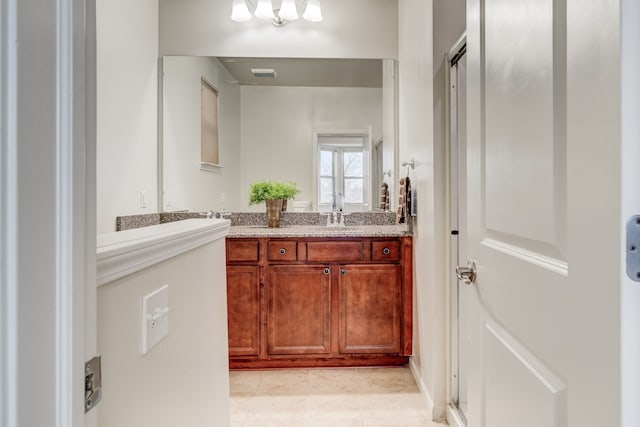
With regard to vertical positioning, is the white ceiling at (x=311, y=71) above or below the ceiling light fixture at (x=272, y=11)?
below

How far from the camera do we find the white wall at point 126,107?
2135mm

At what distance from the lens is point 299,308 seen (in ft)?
7.99

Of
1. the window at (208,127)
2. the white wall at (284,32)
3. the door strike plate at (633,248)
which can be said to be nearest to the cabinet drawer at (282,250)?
the window at (208,127)

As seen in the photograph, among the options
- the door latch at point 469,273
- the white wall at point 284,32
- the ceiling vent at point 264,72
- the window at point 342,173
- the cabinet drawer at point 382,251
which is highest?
the white wall at point 284,32

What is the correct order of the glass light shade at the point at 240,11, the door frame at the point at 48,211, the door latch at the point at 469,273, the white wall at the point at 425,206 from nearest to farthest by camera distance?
the door frame at the point at 48,211, the door latch at the point at 469,273, the white wall at the point at 425,206, the glass light shade at the point at 240,11

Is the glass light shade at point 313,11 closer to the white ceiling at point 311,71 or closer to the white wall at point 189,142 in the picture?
the white ceiling at point 311,71

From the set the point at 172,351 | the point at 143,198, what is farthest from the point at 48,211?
the point at 143,198

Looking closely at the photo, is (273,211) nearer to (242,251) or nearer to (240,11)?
(242,251)

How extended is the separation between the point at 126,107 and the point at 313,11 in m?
1.38

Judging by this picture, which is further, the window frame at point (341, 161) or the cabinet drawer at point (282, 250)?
the window frame at point (341, 161)

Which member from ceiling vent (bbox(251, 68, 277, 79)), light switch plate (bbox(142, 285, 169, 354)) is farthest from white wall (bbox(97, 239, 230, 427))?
ceiling vent (bbox(251, 68, 277, 79))

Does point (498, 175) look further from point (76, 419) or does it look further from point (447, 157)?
point (447, 157)

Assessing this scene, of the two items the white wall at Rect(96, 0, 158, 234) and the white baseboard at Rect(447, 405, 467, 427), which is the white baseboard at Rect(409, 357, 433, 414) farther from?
the white wall at Rect(96, 0, 158, 234)

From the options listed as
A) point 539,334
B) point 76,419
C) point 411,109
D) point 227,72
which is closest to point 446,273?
point 411,109
